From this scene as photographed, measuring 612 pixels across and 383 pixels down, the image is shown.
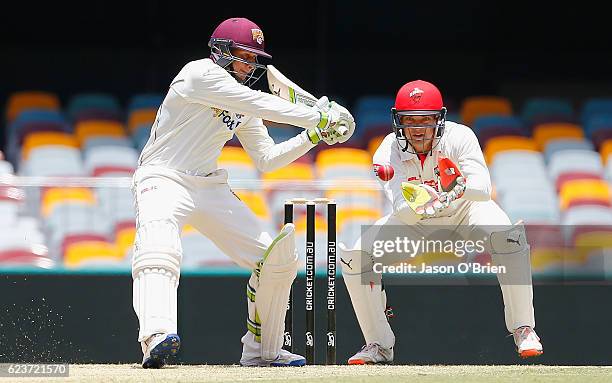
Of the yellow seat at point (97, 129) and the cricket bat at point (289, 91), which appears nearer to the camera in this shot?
the cricket bat at point (289, 91)

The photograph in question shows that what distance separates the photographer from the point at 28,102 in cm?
1173

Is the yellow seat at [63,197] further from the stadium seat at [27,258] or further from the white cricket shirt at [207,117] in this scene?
the white cricket shirt at [207,117]

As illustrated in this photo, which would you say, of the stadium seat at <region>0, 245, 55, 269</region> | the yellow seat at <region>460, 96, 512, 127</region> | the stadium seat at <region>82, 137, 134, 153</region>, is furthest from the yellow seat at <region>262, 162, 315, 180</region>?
the stadium seat at <region>0, 245, 55, 269</region>

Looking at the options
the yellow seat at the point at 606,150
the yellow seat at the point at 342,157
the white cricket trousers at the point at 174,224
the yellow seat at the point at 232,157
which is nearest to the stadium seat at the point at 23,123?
the yellow seat at the point at 232,157

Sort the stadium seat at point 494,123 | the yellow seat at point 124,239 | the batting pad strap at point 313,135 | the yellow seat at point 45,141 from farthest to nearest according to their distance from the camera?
the stadium seat at point 494,123 < the yellow seat at point 45,141 < the yellow seat at point 124,239 < the batting pad strap at point 313,135

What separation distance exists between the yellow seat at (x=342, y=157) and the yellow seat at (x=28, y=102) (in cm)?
250

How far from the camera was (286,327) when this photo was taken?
7.52 meters

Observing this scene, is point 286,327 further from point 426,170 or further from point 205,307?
point 426,170

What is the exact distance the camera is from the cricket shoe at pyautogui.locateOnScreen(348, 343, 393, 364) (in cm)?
699

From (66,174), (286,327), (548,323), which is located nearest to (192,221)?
A: (286,327)

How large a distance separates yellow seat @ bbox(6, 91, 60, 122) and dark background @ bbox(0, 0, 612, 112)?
230mm

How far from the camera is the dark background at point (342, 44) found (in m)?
12.1

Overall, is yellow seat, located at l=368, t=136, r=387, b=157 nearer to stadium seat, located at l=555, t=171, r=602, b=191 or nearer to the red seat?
stadium seat, located at l=555, t=171, r=602, b=191

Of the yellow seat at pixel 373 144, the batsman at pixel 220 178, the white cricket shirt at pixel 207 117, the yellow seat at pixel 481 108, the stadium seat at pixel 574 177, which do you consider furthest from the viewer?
the yellow seat at pixel 481 108
